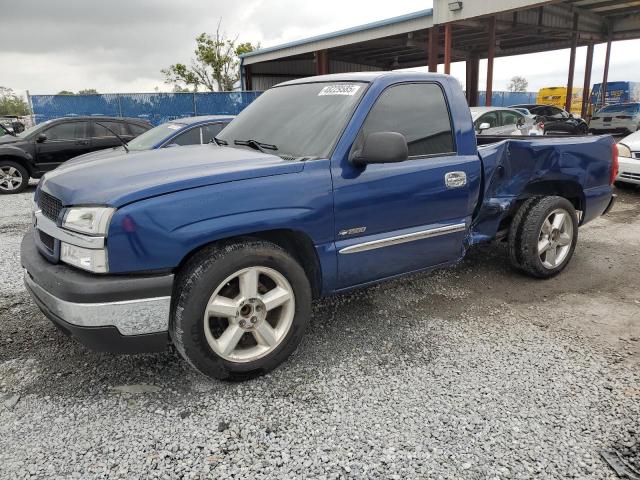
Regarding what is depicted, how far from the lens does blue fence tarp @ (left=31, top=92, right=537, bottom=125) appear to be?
55.6 ft

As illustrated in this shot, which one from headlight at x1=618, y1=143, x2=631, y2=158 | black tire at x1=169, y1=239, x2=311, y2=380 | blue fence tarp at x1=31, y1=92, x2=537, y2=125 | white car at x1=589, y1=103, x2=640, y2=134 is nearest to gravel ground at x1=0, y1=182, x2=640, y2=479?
black tire at x1=169, y1=239, x2=311, y2=380

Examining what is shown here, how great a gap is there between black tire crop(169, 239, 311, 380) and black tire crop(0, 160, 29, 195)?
29.0 feet

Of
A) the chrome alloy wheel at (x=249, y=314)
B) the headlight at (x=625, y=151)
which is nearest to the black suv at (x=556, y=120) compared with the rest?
the headlight at (x=625, y=151)

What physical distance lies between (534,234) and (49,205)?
371 cm

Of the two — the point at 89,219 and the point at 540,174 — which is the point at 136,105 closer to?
the point at 540,174

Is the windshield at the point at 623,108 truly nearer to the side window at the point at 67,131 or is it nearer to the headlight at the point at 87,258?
the side window at the point at 67,131

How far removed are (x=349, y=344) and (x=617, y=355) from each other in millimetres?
1742

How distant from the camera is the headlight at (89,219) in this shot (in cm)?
229

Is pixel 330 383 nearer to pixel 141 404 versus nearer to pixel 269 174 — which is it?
pixel 141 404

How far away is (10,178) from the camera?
A: 373 inches

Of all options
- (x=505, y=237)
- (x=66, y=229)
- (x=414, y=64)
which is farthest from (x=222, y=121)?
(x=414, y=64)

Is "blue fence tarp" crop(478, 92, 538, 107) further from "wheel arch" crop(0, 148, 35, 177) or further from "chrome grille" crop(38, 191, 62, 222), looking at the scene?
"chrome grille" crop(38, 191, 62, 222)

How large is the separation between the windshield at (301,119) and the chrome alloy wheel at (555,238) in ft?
7.47

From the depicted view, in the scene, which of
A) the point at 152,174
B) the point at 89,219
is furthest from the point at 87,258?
the point at 152,174
